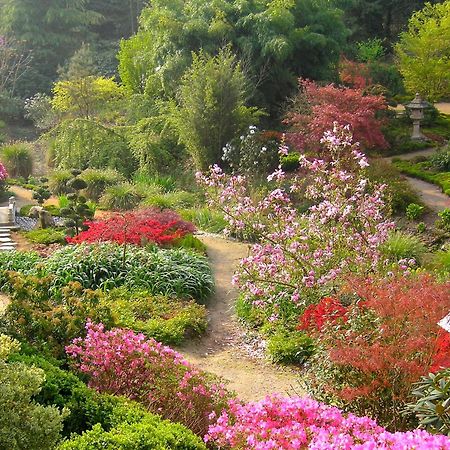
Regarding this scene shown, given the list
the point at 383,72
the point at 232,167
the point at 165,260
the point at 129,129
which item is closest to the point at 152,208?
the point at 165,260

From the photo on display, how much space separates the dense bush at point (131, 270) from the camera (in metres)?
9.23

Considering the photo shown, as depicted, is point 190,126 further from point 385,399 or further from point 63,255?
point 385,399

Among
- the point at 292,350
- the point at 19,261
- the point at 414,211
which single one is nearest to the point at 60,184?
the point at 19,261

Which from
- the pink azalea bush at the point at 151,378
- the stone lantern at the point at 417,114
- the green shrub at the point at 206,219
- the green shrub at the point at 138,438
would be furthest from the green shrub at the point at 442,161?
the green shrub at the point at 138,438

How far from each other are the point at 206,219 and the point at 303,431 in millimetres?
9363

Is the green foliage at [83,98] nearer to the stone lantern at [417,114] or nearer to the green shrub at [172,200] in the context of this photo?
the green shrub at [172,200]

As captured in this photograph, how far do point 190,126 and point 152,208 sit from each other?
468cm

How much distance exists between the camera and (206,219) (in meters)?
13.4

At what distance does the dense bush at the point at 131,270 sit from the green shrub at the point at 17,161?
361 inches

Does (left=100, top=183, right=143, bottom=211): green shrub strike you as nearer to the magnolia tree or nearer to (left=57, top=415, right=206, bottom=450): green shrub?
the magnolia tree

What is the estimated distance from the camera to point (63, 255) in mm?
9922

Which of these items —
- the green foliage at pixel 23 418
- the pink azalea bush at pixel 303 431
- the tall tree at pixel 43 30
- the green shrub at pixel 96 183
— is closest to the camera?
the pink azalea bush at pixel 303 431

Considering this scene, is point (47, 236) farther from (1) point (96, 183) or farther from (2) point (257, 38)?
(2) point (257, 38)

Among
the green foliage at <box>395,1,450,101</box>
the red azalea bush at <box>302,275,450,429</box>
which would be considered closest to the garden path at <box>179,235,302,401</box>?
the red azalea bush at <box>302,275,450,429</box>
